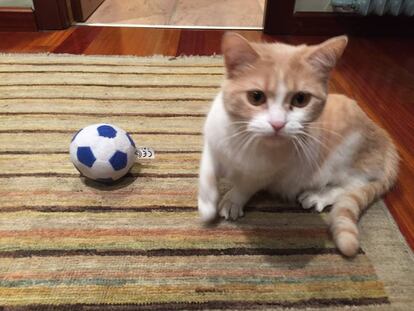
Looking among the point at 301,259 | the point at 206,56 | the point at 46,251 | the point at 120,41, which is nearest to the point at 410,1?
the point at 206,56

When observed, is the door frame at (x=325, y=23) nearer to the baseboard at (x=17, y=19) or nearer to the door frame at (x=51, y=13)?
the door frame at (x=51, y=13)

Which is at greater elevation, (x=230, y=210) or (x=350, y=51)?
(x=230, y=210)

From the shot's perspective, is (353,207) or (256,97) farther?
(353,207)

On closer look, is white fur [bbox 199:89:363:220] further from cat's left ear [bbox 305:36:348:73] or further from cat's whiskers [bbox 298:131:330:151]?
cat's left ear [bbox 305:36:348:73]

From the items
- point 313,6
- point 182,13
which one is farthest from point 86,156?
point 182,13

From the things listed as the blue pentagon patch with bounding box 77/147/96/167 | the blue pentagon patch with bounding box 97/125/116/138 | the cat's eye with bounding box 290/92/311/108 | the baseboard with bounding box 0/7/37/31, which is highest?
the cat's eye with bounding box 290/92/311/108

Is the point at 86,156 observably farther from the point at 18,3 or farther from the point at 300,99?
the point at 18,3

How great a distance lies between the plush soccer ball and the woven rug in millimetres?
71

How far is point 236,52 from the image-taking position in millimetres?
860

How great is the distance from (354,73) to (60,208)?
1.62 metres

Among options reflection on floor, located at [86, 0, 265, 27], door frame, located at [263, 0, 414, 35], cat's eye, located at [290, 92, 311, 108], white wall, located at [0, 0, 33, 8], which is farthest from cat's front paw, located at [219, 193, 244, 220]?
white wall, located at [0, 0, 33, 8]

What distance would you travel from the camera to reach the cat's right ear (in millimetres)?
833

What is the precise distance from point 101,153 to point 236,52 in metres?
0.47

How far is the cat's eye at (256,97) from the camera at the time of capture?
0.84 metres
